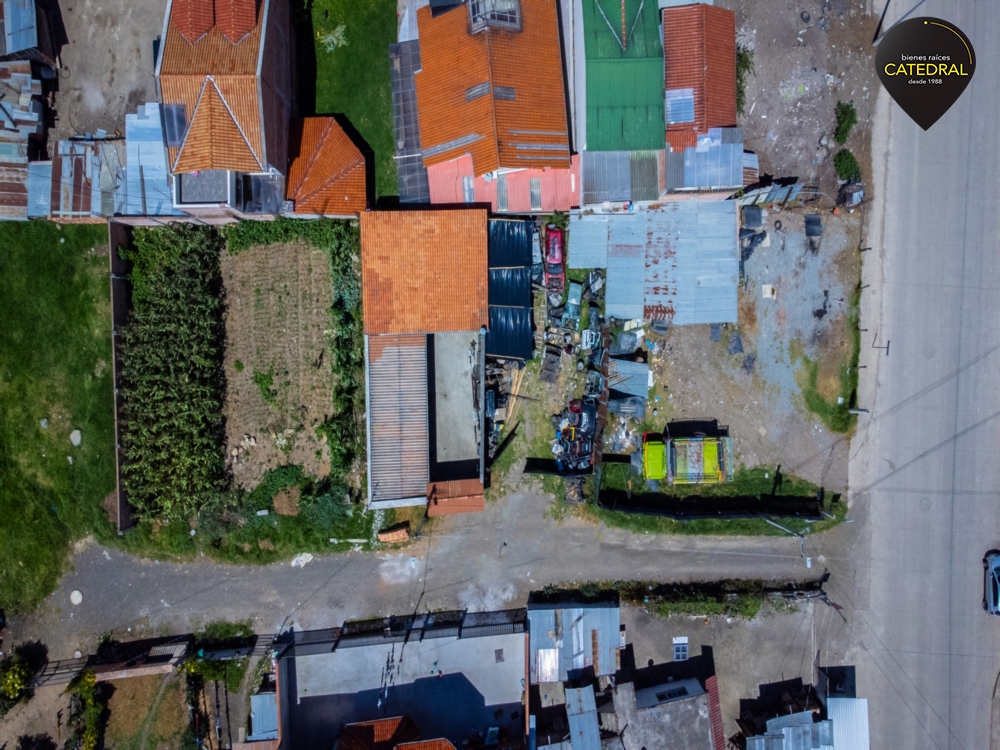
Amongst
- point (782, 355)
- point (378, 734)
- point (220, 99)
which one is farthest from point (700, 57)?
point (378, 734)

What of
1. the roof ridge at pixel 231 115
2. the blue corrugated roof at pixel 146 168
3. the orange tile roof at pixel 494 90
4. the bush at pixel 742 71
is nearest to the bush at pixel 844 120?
the bush at pixel 742 71

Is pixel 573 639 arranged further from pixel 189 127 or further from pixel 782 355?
pixel 189 127

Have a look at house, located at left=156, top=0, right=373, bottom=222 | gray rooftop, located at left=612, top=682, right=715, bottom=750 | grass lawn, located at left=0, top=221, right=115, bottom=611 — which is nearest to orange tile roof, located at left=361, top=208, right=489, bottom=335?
house, located at left=156, top=0, right=373, bottom=222

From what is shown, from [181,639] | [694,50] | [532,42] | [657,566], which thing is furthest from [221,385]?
[694,50]

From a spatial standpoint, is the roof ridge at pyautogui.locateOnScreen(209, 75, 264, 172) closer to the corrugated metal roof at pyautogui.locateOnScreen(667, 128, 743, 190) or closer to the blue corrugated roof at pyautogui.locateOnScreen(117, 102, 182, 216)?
the blue corrugated roof at pyautogui.locateOnScreen(117, 102, 182, 216)

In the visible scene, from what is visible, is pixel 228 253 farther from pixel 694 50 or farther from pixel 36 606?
pixel 694 50

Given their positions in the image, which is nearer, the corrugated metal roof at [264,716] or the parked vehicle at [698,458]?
the corrugated metal roof at [264,716]

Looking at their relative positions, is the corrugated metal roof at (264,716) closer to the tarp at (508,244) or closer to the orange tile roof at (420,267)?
the orange tile roof at (420,267)
